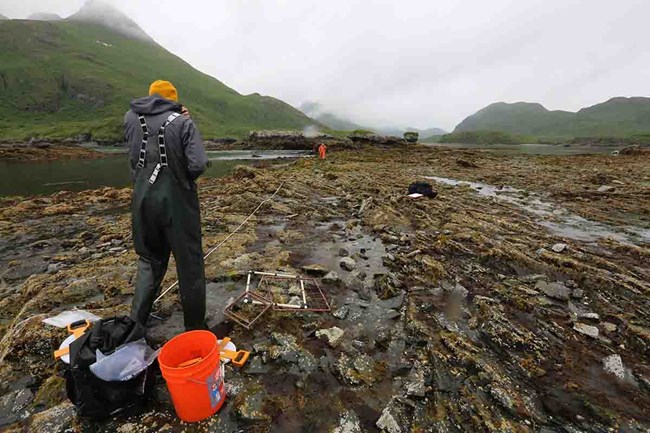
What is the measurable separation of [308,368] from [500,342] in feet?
10.2

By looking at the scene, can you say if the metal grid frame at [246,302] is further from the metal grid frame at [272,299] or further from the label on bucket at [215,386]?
the label on bucket at [215,386]

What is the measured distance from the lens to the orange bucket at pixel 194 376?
325 centimetres

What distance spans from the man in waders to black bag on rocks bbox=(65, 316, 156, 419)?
1087mm

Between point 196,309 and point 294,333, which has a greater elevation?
point 196,309

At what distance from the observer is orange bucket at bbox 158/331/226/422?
10.6ft

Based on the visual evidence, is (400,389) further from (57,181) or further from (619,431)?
(57,181)

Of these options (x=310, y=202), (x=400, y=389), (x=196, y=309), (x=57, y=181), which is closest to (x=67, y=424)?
(x=196, y=309)

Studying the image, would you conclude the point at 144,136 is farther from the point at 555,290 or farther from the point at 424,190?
the point at 424,190

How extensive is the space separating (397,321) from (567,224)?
395 inches

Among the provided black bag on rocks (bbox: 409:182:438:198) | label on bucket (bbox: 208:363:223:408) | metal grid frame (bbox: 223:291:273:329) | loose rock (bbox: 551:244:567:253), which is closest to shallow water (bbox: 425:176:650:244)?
loose rock (bbox: 551:244:567:253)

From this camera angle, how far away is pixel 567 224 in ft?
38.7

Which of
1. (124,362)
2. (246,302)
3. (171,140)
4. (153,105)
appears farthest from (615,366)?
(153,105)

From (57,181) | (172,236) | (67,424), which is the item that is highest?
(172,236)

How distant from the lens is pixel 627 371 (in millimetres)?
4457
